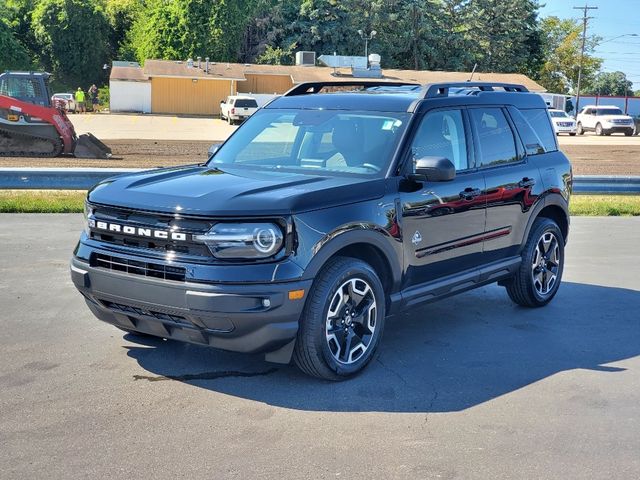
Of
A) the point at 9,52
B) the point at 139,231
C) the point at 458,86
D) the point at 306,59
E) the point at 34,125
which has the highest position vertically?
the point at 9,52

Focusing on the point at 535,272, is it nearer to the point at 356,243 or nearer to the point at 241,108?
the point at 356,243

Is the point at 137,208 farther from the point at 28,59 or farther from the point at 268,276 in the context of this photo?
the point at 28,59

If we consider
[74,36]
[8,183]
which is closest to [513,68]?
[74,36]

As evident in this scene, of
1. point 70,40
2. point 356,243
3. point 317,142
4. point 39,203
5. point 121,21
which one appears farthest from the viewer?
point 121,21

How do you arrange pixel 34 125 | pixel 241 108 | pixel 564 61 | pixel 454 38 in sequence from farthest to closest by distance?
pixel 564 61 < pixel 454 38 < pixel 241 108 < pixel 34 125

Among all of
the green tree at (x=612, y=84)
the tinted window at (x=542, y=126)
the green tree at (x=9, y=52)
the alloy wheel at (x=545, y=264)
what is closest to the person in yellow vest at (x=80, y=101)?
the green tree at (x=9, y=52)

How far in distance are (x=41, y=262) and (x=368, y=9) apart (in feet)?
244

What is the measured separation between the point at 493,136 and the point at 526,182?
0.55 m

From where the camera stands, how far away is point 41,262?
908cm

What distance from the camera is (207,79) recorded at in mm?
67062

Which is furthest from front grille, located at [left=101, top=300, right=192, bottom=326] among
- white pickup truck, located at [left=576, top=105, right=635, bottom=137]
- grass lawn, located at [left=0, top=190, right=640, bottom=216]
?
white pickup truck, located at [left=576, top=105, right=635, bottom=137]

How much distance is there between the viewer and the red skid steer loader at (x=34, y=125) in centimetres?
2291

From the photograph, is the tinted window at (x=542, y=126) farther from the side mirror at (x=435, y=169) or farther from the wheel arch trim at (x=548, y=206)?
the side mirror at (x=435, y=169)

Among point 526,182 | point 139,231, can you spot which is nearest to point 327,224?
point 139,231
